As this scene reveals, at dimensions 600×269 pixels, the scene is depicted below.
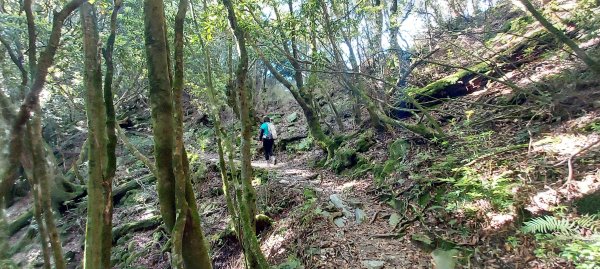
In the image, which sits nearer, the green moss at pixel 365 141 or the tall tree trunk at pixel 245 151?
the tall tree trunk at pixel 245 151

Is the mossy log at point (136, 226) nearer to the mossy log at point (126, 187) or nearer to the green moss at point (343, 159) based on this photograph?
the mossy log at point (126, 187)

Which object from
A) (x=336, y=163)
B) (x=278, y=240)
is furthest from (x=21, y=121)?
(x=336, y=163)

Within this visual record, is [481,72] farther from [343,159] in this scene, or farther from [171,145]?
[171,145]

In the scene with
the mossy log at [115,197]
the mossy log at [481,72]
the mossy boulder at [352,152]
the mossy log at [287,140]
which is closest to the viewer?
the mossy log at [481,72]

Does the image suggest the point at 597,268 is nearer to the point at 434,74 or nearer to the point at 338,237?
the point at 338,237

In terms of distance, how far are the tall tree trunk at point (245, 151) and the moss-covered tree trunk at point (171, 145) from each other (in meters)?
1.02

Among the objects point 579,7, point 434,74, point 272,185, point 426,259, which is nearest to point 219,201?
point 272,185

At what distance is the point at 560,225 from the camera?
13.3 ft

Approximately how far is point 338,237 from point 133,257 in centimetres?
585

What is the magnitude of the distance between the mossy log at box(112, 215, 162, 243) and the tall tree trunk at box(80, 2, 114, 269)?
6.54m

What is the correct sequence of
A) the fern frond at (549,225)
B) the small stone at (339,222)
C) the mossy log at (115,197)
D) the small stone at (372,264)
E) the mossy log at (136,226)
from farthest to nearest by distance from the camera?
the mossy log at (115,197)
the mossy log at (136,226)
the small stone at (339,222)
the small stone at (372,264)
the fern frond at (549,225)

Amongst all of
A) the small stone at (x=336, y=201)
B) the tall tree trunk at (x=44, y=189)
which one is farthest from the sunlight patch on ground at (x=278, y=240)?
the tall tree trunk at (x=44, y=189)

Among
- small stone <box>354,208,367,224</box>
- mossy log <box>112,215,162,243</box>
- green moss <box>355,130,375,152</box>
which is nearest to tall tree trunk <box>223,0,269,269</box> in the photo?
small stone <box>354,208,367,224</box>

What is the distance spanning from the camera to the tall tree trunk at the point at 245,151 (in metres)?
5.29
